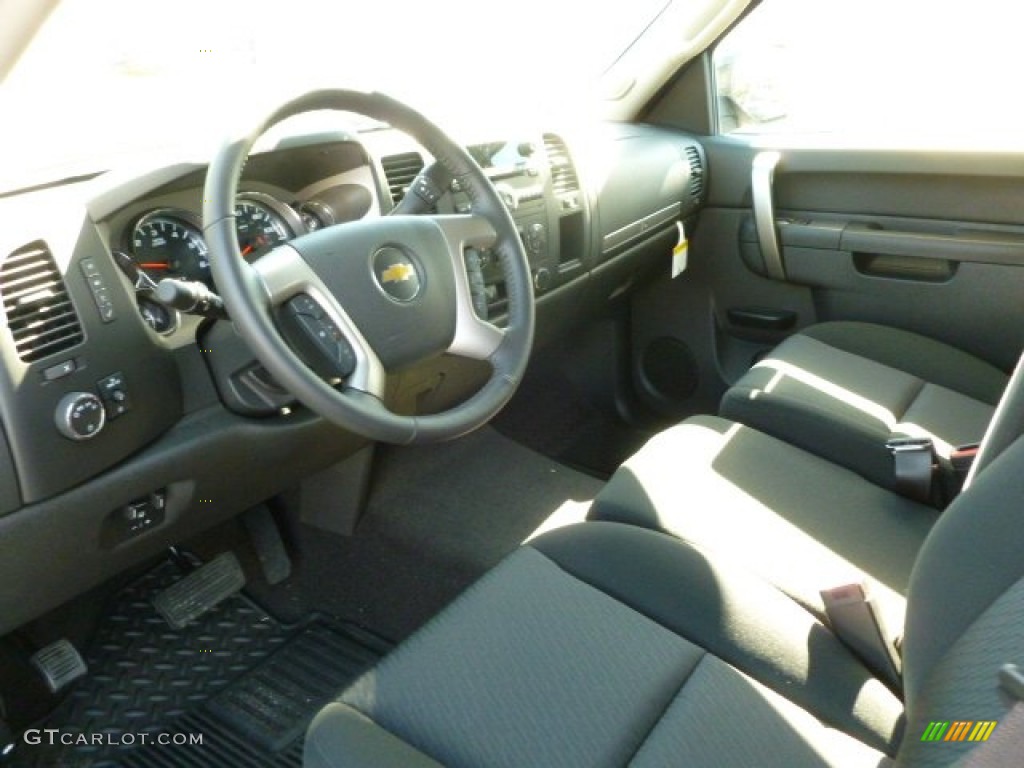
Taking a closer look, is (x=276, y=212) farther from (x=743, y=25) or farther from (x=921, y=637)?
(x=743, y=25)

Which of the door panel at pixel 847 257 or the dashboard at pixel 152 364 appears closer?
the dashboard at pixel 152 364

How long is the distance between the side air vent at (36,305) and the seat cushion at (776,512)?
761 mm

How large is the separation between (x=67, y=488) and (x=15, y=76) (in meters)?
0.55

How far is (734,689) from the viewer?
1.05m

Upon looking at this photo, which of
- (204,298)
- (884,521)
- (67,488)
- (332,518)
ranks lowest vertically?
(332,518)

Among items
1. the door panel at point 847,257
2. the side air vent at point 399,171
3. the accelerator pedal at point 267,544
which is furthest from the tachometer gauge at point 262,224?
the door panel at point 847,257

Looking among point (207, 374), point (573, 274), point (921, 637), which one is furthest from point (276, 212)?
point (921, 637)

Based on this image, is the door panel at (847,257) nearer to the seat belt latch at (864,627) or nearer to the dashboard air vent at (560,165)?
the dashboard air vent at (560,165)

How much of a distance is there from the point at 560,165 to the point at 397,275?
2.75 ft

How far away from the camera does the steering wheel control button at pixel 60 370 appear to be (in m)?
1.13

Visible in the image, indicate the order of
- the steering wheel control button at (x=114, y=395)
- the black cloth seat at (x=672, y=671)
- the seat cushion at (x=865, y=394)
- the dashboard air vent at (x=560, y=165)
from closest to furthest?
1. the black cloth seat at (x=672, y=671)
2. the steering wheel control button at (x=114, y=395)
3. the seat cushion at (x=865, y=394)
4. the dashboard air vent at (x=560, y=165)

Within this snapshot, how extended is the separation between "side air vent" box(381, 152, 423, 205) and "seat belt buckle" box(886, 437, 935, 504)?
89 cm

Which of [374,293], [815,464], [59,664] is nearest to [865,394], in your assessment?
[815,464]

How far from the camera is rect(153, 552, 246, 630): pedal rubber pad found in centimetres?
185
